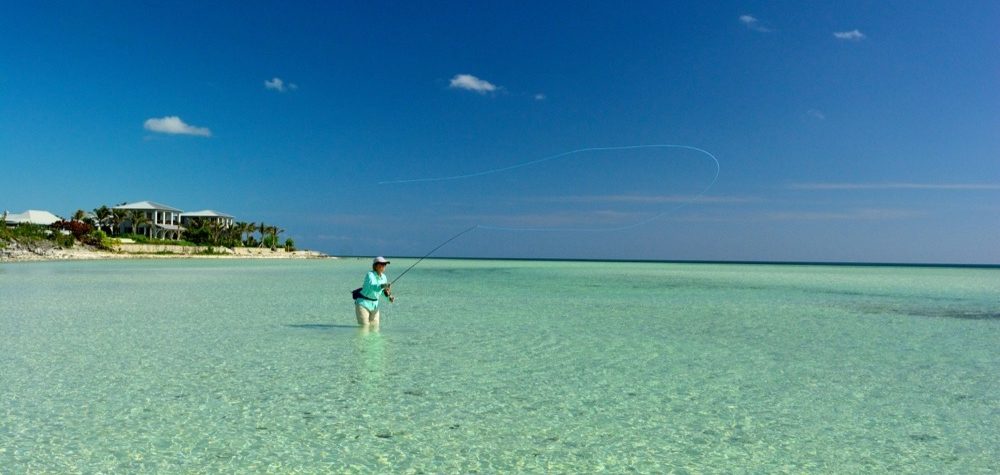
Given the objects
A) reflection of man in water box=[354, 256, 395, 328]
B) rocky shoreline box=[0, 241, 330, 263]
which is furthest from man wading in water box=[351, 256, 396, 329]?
rocky shoreline box=[0, 241, 330, 263]

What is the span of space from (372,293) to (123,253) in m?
77.5

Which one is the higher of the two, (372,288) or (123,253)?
(123,253)

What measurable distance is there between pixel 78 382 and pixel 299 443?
4.42 m

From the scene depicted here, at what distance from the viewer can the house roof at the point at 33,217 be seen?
9188 centimetres

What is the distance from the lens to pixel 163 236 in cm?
10344

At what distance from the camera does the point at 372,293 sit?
45.1 feet

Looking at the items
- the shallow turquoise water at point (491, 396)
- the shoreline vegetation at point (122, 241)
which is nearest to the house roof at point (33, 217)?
the shoreline vegetation at point (122, 241)

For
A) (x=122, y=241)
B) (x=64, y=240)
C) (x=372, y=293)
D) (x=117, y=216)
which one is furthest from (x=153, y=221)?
(x=372, y=293)

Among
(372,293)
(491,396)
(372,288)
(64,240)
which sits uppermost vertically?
(64,240)

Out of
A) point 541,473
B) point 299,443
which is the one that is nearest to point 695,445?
point 541,473

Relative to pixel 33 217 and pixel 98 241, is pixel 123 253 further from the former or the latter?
pixel 33 217

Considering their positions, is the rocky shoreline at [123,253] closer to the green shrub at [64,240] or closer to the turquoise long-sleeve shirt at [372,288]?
the green shrub at [64,240]

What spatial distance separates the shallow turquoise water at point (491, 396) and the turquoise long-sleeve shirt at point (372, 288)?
0.69m

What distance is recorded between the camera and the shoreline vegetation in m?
69.8
